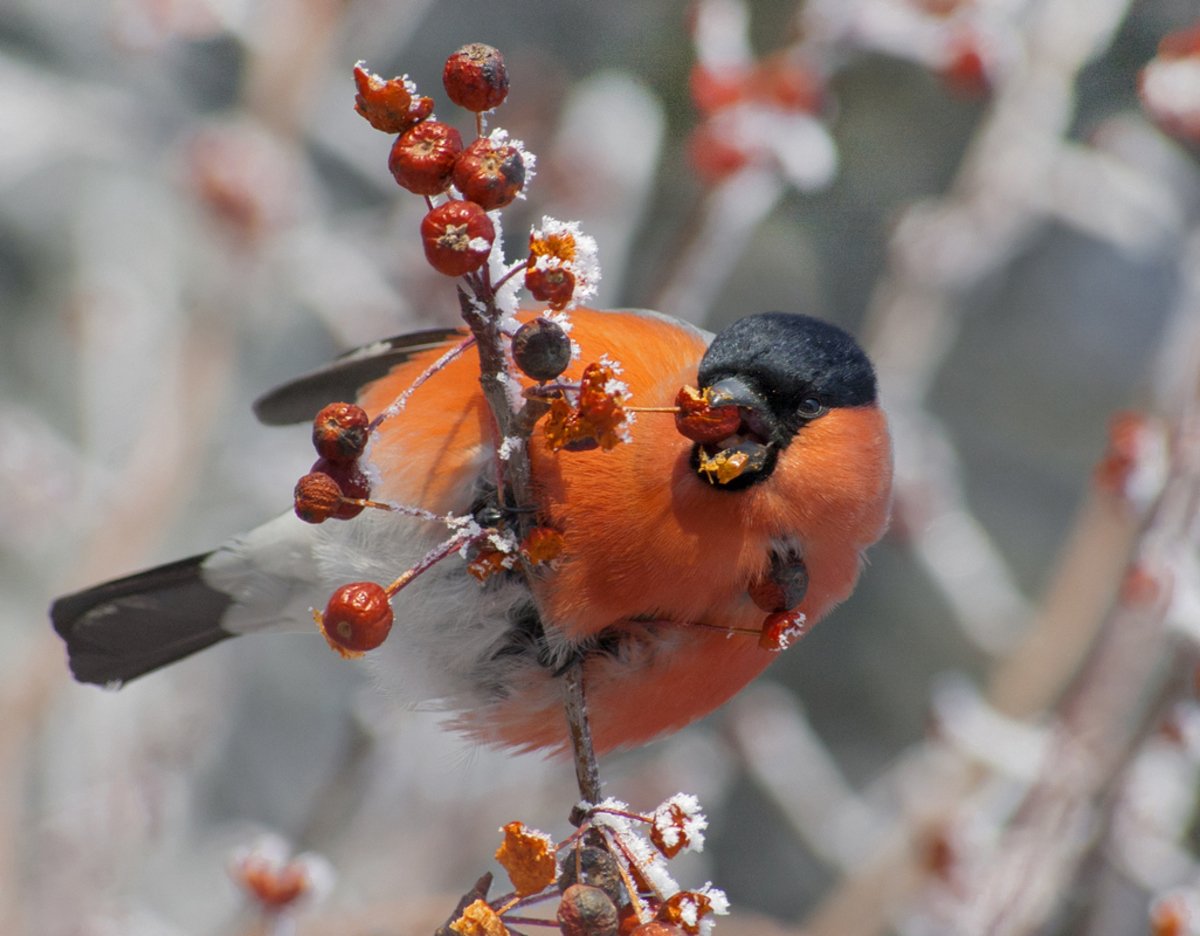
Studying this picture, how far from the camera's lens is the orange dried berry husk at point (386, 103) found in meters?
0.95

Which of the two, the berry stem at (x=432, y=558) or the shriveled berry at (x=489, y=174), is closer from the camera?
the shriveled berry at (x=489, y=174)

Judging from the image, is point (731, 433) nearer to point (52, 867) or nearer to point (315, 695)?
point (52, 867)

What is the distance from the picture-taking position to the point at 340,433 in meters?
1.05

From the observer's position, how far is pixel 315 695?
3916mm

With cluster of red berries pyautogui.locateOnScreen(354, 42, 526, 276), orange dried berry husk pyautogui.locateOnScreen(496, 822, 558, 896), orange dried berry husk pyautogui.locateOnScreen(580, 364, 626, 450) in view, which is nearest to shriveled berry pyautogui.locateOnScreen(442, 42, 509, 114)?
cluster of red berries pyautogui.locateOnScreen(354, 42, 526, 276)

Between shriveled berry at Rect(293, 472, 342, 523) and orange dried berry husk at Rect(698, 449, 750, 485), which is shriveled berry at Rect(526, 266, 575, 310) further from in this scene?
orange dried berry husk at Rect(698, 449, 750, 485)

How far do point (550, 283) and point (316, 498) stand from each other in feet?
0.87

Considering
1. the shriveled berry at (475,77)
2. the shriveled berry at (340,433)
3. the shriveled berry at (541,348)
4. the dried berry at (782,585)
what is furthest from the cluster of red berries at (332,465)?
the dried berry at (782,585)

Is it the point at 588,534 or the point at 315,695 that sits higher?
the point at 588,534

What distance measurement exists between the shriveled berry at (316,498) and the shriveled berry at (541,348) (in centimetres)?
19

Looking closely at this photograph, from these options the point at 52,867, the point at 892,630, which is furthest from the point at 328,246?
the point at 892,630

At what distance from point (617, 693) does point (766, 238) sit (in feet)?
9.14

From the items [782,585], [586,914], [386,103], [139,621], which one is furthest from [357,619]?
[139,621]

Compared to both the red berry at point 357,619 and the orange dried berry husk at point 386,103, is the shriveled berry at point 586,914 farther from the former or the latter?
the orange dried berry husk at point 386,103
